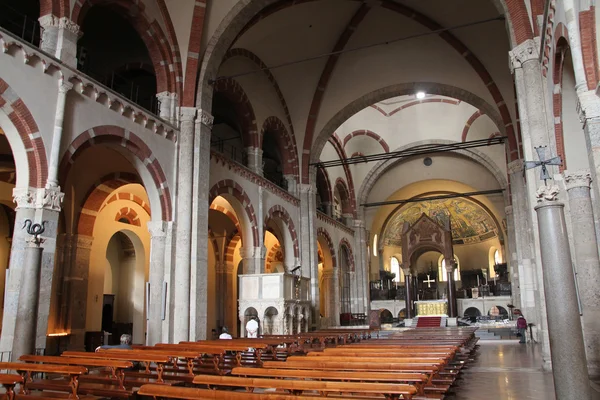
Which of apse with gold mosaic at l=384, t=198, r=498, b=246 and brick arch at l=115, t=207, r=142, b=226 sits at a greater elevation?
apse with gold mosaic at l=384, t=198, r=498, b=246

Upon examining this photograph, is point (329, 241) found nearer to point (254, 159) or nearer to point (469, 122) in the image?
point (254, 159)

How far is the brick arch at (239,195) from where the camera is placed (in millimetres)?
14884

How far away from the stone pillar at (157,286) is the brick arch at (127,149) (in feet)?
1.24

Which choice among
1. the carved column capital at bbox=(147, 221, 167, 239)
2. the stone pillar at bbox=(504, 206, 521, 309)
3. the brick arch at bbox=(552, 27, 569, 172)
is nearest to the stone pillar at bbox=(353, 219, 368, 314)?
the stone pillar at bbox=(504, 206, 521, 309)

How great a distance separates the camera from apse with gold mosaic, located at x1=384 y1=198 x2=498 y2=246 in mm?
34812

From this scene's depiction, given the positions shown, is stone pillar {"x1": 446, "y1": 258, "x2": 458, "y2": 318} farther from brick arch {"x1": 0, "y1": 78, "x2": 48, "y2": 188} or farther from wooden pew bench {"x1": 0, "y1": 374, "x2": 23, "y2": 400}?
wooden pew bench {"x1": 0, "y1": 374, "x2": 23, "y2": 400}

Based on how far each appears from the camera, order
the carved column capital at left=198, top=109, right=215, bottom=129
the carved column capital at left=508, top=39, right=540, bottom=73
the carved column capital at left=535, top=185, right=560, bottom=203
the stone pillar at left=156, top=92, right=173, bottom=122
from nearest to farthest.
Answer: the carved column capital at left=535, top=185, right=560, bottom=203
the carved column capital at left=508, top=39, right=540, bottom=73
the stone pillar at left=156, top=92, right=173, bottom=122
the carved column capital at left=198, top=109, right=215, bottom=129

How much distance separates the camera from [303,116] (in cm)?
2044

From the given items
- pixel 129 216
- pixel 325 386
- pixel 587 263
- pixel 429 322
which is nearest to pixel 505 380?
pixel 587 263

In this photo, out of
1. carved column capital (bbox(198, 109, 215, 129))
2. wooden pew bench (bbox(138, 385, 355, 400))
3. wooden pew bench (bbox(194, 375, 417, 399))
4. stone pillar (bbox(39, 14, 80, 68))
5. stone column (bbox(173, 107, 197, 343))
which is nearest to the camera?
wooden pew bench (bbox(138, 385, 355, 400))

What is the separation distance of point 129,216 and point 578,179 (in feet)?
46.1

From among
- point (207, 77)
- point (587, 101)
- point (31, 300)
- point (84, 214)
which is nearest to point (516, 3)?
point (587, 101)

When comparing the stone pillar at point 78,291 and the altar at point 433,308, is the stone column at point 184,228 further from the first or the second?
the altar at point 433,308

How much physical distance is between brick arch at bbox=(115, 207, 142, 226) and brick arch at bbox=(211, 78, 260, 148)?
4.59m
